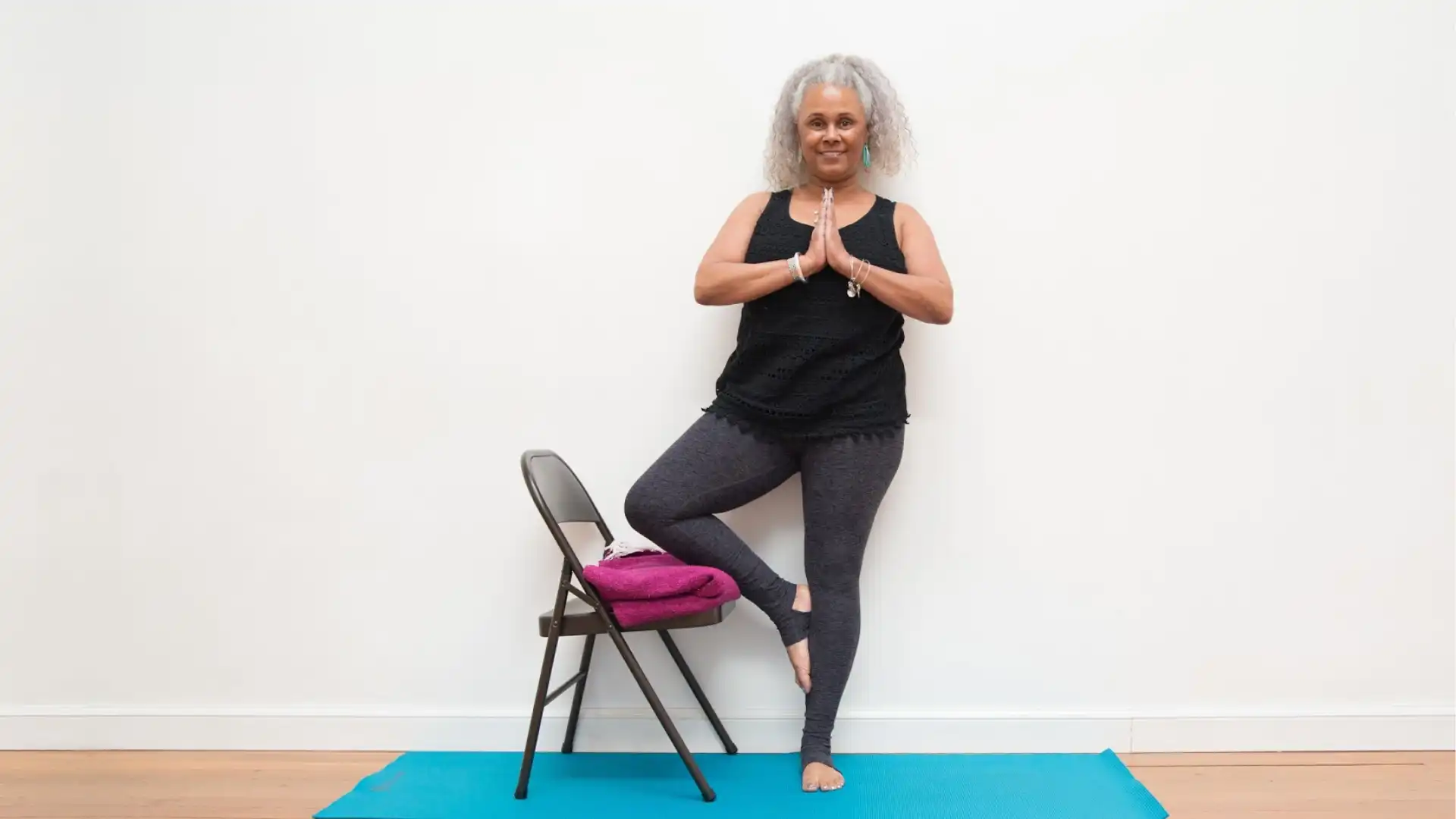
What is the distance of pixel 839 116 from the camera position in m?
2.31

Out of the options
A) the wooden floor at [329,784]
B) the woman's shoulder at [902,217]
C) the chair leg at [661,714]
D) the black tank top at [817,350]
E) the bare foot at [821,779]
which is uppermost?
the woman's shoulder at [902,217]

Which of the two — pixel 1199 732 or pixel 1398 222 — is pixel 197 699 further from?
pixel 1398 222

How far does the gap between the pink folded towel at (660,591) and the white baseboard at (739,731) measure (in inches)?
20.1

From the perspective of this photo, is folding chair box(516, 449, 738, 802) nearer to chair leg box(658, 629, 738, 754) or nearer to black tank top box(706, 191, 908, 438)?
chair leg box(658, 629, 738, 754)

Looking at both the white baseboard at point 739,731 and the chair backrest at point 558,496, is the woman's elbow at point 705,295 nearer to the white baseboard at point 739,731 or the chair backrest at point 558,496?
the chair backrest at point 558,496

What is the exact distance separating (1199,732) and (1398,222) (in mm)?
1379

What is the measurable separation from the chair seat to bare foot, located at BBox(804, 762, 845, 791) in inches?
16.0

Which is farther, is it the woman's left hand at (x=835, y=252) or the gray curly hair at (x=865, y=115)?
the gray curly hair at (x=865, y=115)

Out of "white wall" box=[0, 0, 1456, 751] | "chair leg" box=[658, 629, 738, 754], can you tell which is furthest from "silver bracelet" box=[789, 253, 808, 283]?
"chair leg" box=[658, 629, 738, 754]

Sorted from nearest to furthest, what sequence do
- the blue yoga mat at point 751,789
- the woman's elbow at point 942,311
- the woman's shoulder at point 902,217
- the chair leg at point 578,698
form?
the blue yoga mat at point 751,789 → the woman's elbow at point 942,311 → the woman's shoulder at point 902,217 → the chair leg at point 578,698

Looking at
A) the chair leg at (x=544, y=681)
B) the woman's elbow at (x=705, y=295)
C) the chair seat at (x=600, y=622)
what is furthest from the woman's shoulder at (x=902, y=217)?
the chair leg at (x=544, y=681)

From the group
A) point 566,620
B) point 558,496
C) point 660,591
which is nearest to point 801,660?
point 660,591

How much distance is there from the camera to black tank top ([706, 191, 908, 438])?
229 cm

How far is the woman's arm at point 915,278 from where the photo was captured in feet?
7.27
